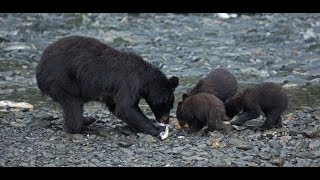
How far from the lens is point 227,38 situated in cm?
2127

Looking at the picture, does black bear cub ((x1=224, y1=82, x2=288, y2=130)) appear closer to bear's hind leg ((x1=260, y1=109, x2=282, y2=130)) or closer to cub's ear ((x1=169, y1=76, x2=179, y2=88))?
bear's hind leg ((x1=260, y1=109, x2=282, y2=130))

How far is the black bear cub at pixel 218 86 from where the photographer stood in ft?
40.5

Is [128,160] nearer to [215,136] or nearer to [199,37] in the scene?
[215,136]

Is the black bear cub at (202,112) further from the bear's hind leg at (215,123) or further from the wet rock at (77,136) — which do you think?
the wet rock at (77,136)

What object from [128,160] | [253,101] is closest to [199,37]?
[253,101]

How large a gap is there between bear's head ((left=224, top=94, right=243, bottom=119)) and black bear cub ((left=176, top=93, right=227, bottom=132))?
0.84m

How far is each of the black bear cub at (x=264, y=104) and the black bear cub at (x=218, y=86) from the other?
1.85 ft

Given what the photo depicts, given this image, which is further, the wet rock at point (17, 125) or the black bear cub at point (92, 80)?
the wet rock at point (17, 125)

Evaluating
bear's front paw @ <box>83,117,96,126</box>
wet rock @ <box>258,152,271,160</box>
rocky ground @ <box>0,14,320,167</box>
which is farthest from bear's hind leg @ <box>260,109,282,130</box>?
bear's front paw @ <box>83,117,96,126</box>

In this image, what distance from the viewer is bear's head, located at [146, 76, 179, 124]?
1141 centimetres

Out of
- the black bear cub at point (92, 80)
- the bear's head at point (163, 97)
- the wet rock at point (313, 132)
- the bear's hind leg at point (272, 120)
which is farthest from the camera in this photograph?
the bear's head at point (163, 97)

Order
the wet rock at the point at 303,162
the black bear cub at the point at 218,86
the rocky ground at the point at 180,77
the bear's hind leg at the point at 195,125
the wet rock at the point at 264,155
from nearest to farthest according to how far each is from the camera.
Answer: the wet rock at the point at 303,162 → the wet rock at the point at 264,155 → the rocky ground at the point at 180,77 → the bear's hind leg at the point at 195,125 → the black bear cub at the point at 218,86

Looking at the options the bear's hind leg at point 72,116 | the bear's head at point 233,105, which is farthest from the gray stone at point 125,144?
the bear's head at point 233,105
